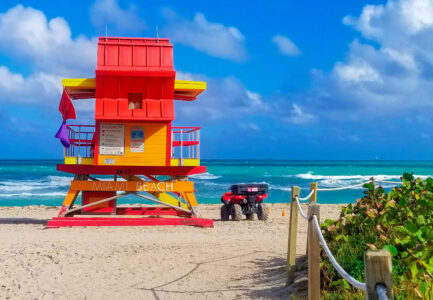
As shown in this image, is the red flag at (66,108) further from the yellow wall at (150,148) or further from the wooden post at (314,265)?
the wooden post at (314,265)

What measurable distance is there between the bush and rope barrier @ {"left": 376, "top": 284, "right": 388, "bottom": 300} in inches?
74.8

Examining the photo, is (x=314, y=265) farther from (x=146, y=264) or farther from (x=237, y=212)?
(x=237, y=212)

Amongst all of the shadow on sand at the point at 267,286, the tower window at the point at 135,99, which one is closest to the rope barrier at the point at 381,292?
the shadow on sand at the point at 267,286

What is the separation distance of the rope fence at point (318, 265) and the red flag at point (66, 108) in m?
8.45

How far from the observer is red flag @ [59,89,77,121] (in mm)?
14102

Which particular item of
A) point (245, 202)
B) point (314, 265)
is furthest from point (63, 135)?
point (314, 265)

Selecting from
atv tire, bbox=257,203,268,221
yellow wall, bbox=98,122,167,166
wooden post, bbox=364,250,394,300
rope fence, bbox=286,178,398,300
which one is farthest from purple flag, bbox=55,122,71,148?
wooden post, bbox=364,250,394,300

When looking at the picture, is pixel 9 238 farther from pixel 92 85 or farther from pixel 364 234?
pixel 364 234

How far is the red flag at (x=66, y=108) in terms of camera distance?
14102mm

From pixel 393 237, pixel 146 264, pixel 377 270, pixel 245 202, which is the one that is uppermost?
pixel 377 270

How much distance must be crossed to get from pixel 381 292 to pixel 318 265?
2.37 meters

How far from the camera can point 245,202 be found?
16.5 m

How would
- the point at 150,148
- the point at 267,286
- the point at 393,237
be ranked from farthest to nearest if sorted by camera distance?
the point at 150,148
the point at 267,286
the point at 393,237

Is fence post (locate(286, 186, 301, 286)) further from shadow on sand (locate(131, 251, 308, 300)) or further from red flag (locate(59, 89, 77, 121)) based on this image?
red flag (locate(59, 89, 77, 121))
